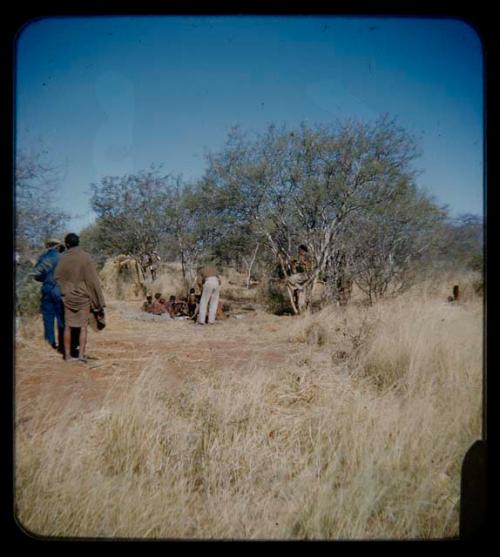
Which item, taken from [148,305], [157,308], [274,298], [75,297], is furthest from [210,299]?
[75,297]

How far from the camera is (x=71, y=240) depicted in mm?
3512

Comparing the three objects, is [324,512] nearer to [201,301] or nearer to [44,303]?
[44,303]

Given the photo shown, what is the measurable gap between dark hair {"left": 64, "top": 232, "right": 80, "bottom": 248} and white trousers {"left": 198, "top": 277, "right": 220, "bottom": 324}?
261 centimetres

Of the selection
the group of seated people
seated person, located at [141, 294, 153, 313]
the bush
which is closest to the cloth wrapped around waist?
seated person, located at [141, 294, 153, 313]

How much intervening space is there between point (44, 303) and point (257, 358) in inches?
75.8

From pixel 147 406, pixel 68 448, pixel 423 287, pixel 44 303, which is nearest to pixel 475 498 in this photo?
pixel 147 406

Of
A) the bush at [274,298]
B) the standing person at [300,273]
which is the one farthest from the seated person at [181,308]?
the standing person at [300,273]

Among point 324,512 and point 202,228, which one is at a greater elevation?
point 202,228

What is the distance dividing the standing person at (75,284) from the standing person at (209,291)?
2322 mm

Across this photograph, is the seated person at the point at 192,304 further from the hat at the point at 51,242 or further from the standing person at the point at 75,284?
the hat at the point at 51,242

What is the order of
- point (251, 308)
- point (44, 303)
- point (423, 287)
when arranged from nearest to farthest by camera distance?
point (44, 303), point (423, 287), point (251, 308)

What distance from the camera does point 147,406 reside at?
299cm

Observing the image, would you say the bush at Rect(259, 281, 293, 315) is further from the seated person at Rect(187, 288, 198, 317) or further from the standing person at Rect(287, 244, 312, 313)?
the seated person at Rect(187, 288, 198, 317)

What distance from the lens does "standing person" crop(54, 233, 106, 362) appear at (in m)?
3.48
